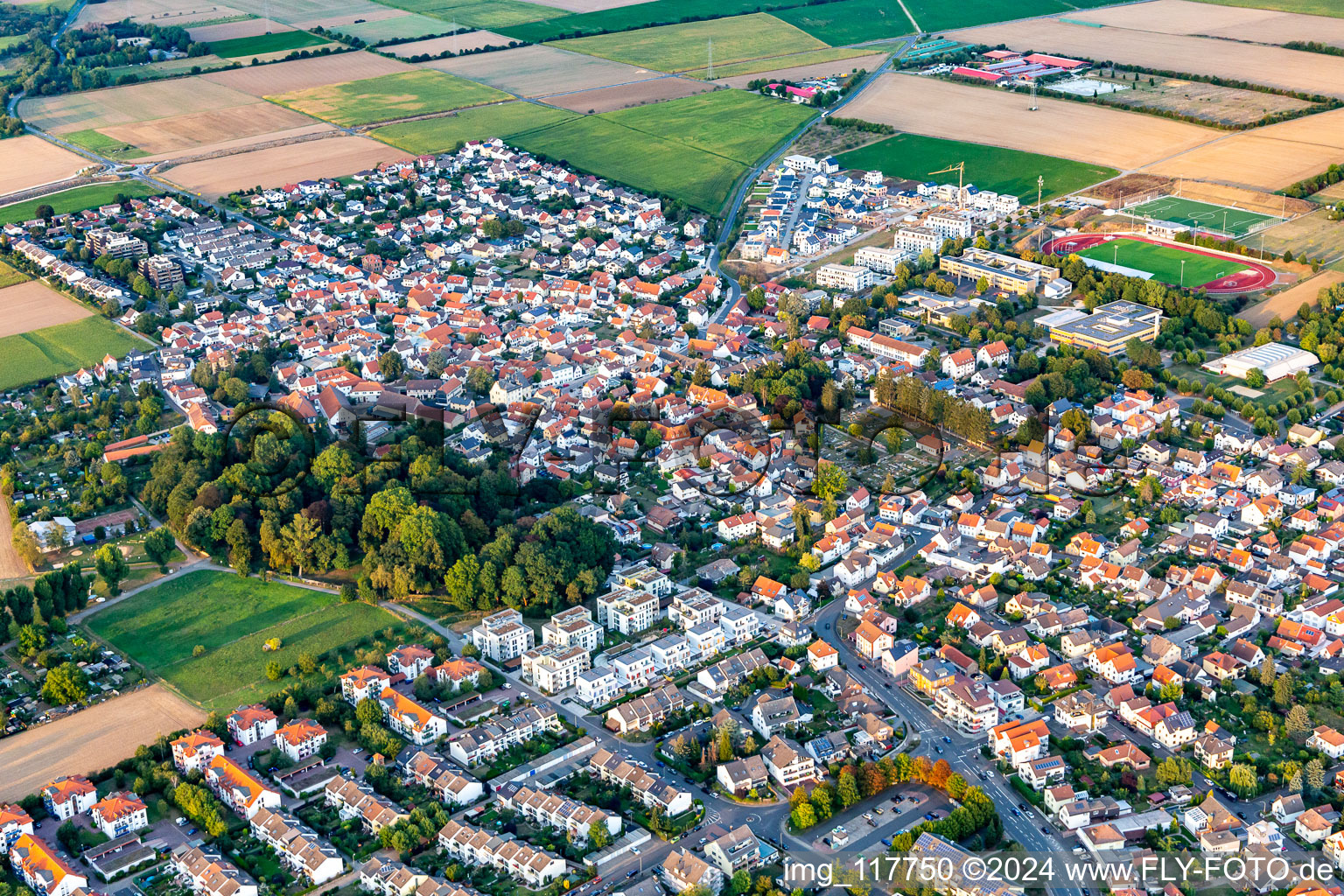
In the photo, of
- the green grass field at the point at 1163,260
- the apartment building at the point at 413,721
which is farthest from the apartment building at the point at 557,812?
the green grass field at the point at 1163,260

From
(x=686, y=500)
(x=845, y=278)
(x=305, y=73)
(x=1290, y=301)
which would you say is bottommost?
(x=686, y=500)

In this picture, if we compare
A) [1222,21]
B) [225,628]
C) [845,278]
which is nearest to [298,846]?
[225,628]

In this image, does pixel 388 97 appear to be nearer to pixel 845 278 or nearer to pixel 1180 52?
pixel 845 278

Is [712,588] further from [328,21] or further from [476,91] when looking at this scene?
[328,21]

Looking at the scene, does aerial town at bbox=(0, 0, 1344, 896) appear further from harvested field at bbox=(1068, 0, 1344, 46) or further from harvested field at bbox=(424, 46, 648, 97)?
harvested field at bbox=(1068, 0, 1344, 46)

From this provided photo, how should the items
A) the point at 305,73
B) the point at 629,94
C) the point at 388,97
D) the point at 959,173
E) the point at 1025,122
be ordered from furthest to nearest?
the point at 305,73 < the point at 388,97 < the point at 629,94 < the point at 1025,122 < the point at 959,173
